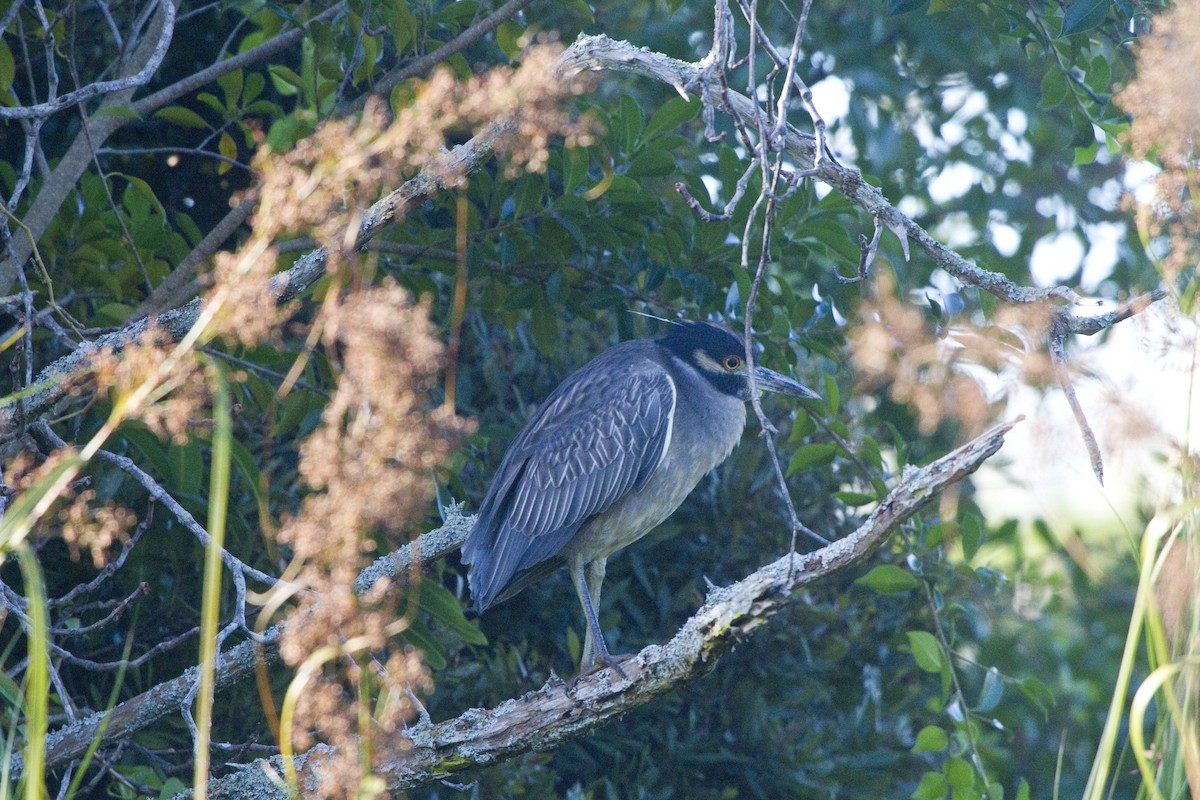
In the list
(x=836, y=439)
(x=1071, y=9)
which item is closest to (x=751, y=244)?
(x=836, y=439)

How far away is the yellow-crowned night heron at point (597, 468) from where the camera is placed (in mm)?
3973

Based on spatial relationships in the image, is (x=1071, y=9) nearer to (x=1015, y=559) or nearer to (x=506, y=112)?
(x=506, y=112)

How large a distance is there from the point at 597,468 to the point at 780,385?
2.30 feet

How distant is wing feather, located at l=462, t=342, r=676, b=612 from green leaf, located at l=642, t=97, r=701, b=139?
0.97m

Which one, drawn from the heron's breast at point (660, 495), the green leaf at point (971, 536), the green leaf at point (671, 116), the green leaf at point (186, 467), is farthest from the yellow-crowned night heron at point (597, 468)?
the green leaf at point (186, 467)

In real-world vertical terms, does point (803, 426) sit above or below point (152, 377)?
below

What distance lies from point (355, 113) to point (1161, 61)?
2.47 m

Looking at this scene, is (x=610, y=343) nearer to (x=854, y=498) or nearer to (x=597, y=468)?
(x=597, y=468)

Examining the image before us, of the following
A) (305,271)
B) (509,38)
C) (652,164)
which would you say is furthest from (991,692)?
(509,38)

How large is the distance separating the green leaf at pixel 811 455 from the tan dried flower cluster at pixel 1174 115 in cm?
145

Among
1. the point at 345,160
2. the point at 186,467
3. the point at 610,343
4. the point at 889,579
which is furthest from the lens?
the point at 610,343

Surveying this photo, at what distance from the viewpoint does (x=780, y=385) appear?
3971 millimetres

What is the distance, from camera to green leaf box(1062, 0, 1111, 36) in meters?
3.22

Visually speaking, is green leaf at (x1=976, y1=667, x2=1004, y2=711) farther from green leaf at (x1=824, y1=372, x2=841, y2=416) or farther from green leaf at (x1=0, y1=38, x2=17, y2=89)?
green leaf at (x1=0, y1=38, x2=17, y2=89)
